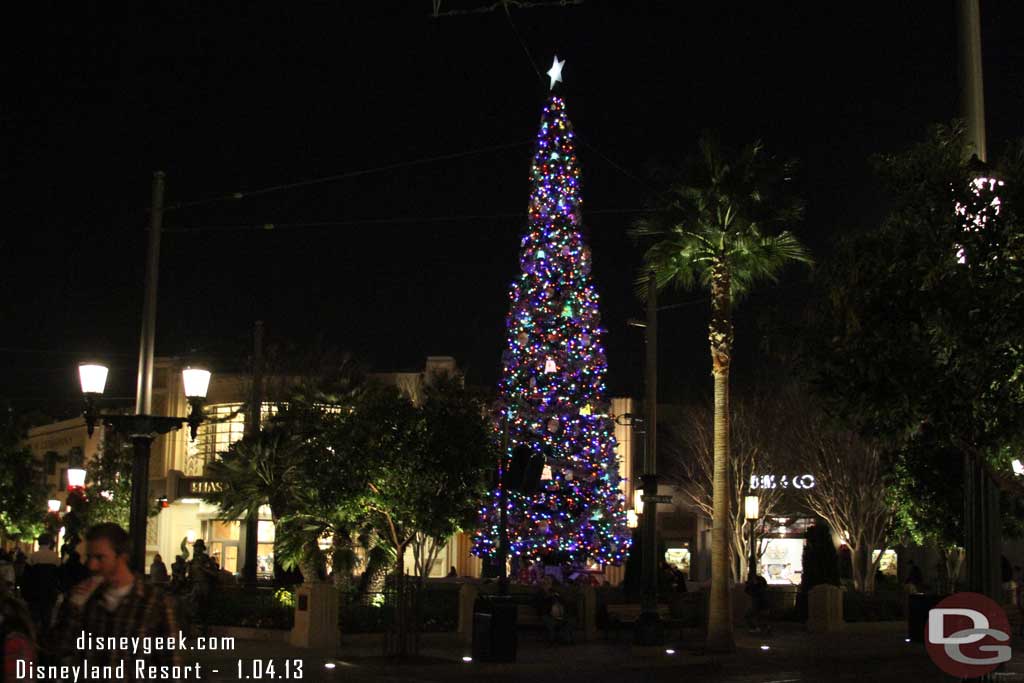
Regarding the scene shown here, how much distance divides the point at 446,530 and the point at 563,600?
13.5ft

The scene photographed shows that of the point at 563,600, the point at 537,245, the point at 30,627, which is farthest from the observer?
the point at 537,245

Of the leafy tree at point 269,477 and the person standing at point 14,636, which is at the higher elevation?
the leafy tree at point 269,477

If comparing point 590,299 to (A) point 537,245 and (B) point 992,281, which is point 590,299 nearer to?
(A) point 537,245

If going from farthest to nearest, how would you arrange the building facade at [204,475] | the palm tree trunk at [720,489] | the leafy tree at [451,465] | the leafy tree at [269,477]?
the building facade at [204,475] < the leafy tree at [269,477] < the leafy tree at [451,465] < the palm tree trunk at [720,489]

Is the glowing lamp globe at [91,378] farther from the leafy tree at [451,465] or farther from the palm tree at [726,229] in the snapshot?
the palm tree at [726,229]

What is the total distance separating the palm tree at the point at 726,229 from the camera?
25984 millimetres

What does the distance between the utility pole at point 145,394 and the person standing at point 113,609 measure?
8.06 meters

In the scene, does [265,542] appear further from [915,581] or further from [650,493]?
[650,493]

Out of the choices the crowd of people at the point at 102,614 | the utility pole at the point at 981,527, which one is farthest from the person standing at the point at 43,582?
the utility pole at the point at 981,527

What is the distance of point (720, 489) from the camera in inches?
998

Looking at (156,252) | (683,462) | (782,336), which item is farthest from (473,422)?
(683,462)

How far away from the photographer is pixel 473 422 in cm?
2794

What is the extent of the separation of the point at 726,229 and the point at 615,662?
29.2 feet

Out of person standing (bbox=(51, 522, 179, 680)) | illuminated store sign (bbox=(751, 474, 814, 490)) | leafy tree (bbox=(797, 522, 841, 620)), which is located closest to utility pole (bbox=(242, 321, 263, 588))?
leafy tree (bbox=(797, 522, 841, 620))
